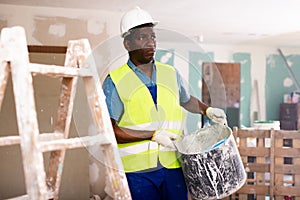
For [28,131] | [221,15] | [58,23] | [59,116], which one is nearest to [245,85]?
[221,15]

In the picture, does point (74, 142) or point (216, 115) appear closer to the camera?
point (74, 142)

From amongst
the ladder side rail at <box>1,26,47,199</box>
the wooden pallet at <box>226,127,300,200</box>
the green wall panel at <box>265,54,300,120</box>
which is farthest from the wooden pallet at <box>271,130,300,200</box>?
the green wall panel at <box>265,54,300,120</box>

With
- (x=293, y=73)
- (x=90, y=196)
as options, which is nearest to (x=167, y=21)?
(x=90, y=196)

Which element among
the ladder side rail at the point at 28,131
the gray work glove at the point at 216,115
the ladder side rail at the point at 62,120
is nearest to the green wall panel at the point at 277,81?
the gray work glove at the point at 216,115

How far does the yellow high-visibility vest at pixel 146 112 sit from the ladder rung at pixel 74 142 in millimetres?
334

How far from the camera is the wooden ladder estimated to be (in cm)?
141

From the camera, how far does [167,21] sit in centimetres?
519

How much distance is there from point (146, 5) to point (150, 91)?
232cm

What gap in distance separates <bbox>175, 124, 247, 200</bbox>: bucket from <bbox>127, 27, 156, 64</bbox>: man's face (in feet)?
1.44

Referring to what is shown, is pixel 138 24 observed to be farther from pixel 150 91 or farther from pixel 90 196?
pixel 90 196

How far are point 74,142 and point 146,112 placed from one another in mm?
482

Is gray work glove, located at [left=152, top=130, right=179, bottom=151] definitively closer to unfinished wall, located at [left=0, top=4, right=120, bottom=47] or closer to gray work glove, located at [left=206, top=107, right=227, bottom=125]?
gray work glove, located at [left=206, top=107, right=227, bottom=125]

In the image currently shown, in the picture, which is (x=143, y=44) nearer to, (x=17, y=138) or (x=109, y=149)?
(x=109, y=149)

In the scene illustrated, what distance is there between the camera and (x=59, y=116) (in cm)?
182
